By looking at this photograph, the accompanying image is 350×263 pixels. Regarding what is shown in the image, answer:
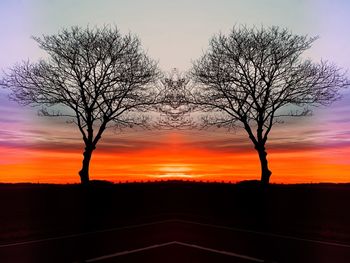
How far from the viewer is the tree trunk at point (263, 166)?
3255cm

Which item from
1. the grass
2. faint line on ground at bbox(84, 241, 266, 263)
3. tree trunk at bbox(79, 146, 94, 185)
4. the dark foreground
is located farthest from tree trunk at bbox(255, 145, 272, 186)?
faint line on ground at bbox(84, 241, 266, 263)

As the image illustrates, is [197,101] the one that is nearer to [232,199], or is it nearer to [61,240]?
[232,199]

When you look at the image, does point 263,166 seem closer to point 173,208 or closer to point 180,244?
point 173,208

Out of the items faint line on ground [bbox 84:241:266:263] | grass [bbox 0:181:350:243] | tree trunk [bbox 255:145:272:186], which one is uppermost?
tree trunk [bbox 255:145:272:186]

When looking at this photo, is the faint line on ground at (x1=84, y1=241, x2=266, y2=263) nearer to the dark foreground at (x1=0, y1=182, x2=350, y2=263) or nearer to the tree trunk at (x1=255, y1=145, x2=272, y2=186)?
the dark foreground at (x1=0, y1=182, x2=350, y2=263)

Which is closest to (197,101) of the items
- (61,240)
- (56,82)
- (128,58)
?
(128,58)

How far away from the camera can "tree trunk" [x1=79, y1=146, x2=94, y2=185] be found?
106ft

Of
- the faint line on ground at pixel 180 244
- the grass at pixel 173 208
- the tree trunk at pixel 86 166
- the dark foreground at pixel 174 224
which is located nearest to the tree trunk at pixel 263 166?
the grass at pixel 173 208

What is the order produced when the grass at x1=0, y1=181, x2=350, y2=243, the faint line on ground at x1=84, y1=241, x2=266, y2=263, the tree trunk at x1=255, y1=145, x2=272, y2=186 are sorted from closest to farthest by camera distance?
the faint line on ground at x1=84, y1=241, x2=266, y2=263, the grass at x1=0, y1=181, x2=350, y2=243, the tree trunk at x1=255, y1=145, x2=272, y2=186

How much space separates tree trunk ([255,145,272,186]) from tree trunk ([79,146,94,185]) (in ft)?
41.1

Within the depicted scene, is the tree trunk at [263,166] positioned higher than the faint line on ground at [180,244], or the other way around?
Answer: the tree trunk at [263,166]

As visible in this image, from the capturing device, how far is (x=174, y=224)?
17000mm

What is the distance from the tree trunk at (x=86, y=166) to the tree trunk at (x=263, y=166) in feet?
41.1

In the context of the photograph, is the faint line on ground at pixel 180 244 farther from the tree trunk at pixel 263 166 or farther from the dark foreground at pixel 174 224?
the tree trunk at pixel 263 166
